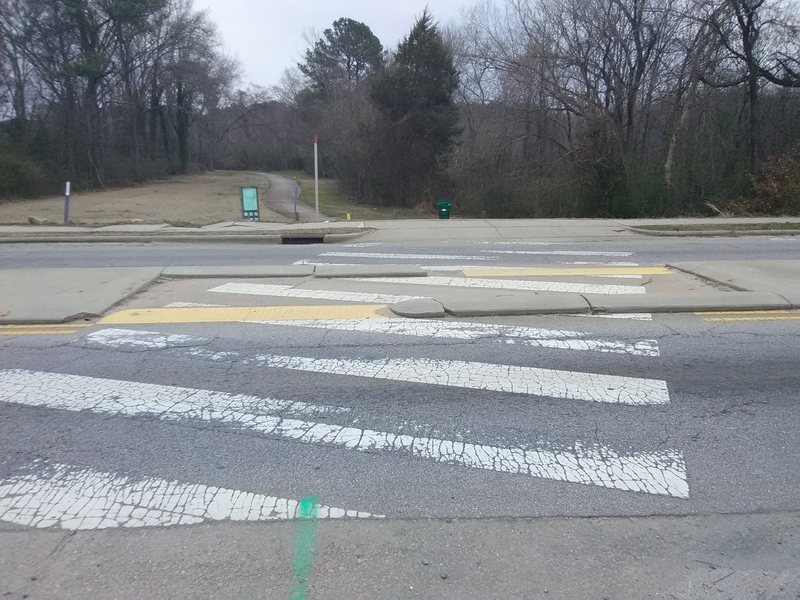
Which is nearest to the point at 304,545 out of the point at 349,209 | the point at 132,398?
the point at 132,398

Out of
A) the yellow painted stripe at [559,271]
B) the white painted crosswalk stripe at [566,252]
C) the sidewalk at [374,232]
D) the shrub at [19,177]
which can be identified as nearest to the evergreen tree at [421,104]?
the sidewalk at [374,232]

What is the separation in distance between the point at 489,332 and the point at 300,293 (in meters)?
3.40

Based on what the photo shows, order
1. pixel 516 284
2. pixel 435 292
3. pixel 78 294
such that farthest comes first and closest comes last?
1. pixel 516 284
2. pixel 435 292
3. pixel 78 294

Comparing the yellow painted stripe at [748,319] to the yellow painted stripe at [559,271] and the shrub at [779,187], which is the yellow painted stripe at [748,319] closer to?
the yellow painted stripe at [559,271]

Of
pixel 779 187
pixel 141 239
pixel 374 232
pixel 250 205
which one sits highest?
pixel 779 187

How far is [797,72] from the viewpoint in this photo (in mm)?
25250

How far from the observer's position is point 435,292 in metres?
8.86

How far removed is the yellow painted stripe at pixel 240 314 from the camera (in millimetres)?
7449

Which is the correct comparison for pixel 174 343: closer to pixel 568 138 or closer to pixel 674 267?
pixel 674 267

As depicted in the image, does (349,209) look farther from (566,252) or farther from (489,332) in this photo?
(489,332)

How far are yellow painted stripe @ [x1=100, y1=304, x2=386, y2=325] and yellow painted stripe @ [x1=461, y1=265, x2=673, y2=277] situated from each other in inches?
128

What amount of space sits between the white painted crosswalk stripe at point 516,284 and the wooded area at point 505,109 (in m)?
16.7

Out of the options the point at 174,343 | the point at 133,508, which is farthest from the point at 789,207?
the point at 133,508

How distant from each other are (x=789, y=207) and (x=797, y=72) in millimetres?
6516
